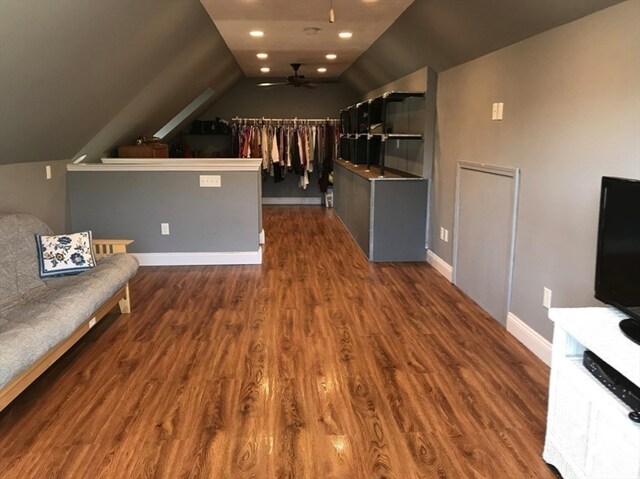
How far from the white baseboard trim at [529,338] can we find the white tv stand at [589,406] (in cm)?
104

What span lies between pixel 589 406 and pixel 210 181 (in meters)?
4.31

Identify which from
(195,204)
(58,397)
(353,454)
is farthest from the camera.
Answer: (195,204)

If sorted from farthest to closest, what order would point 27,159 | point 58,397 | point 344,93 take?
point 344,93
point 27,159
point 58,397

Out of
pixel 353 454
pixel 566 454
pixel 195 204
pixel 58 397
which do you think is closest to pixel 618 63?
pixel 566 454

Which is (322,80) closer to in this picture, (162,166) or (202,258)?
(162,166)

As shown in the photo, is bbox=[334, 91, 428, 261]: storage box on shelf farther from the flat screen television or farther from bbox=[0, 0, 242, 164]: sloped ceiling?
the flat screen television

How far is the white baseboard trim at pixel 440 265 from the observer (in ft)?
16.2

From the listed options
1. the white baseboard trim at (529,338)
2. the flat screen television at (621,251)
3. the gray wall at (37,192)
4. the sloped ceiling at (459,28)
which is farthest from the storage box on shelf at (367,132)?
the flat screen television at (621,251)

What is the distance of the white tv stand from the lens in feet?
5.56

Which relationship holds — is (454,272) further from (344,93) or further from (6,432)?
(344,93)

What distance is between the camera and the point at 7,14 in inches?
92.8

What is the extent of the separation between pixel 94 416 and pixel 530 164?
2.94 meters

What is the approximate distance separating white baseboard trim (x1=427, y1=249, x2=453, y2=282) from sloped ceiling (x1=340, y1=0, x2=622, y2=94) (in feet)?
6.14

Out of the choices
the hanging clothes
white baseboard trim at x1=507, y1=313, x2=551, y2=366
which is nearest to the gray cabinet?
white baseboard trim at x1=507, y1=313, x2=551, y2=366
